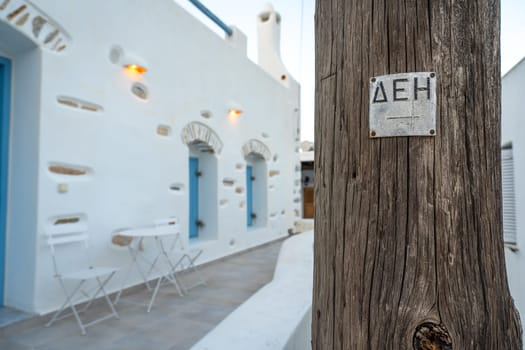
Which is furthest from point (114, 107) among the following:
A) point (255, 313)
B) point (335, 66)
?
point (335, 66)

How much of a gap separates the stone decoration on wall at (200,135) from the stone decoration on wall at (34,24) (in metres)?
1.78

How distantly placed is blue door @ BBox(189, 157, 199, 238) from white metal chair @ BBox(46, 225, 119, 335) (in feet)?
6.88

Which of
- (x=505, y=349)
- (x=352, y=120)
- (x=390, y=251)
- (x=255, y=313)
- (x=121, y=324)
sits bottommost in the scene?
(x=121, y=324)

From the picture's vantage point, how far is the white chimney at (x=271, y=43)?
802cm

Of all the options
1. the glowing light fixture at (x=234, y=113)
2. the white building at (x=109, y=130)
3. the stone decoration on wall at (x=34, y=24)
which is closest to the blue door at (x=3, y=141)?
the white building at (x=109, y=130)

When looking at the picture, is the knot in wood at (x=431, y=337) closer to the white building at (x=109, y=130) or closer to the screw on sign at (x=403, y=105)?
the screw on sign at (x=403, y=105)

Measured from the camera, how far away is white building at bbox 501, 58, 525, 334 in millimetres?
3395

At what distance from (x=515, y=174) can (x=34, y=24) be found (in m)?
4.91

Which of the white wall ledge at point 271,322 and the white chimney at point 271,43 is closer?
the white wall ledge at point 271,322

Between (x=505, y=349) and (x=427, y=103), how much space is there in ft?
1.88

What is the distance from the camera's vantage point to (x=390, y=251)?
0.76 metres

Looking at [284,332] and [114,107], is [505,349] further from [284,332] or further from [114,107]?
[114,107]

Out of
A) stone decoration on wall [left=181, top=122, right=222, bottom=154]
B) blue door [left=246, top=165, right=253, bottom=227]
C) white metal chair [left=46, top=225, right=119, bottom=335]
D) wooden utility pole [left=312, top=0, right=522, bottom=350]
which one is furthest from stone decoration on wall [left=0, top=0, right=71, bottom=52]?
blue door [left=246, top=165, right=253, bottom=227]

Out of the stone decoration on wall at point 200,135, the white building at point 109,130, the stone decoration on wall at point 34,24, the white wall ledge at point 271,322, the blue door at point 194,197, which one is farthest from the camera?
the blue door at point 194,197
